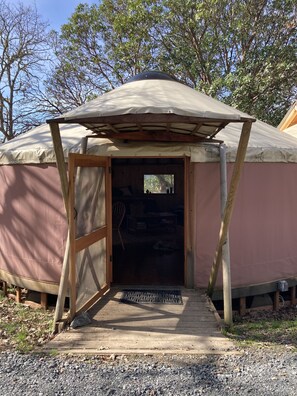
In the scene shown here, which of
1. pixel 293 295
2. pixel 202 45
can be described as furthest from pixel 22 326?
pixel 202 45

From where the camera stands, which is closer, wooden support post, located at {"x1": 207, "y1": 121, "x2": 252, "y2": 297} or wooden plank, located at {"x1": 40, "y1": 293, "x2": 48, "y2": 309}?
wooden support post, located at {"x1": 207, "y1": 121, "x2": 252, "y2": 297}

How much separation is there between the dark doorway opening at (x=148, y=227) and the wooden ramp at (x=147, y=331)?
0.77 metres

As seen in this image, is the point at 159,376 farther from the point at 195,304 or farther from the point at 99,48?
the point at 99,48

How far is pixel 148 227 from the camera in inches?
340

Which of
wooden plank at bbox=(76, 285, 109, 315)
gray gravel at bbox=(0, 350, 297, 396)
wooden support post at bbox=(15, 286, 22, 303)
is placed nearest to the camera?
gray gravel at bbox=(0, 350, 297, 396)

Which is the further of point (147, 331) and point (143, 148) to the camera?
point (143, 148)

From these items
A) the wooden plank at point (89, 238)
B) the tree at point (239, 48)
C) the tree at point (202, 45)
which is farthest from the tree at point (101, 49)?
the wooden plank at point (89, 238)

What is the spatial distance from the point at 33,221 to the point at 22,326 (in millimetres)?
1317

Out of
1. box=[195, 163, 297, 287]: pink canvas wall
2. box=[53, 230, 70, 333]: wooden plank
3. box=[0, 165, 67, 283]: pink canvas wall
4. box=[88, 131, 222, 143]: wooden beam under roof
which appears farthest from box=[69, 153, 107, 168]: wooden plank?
box=[195, 163, 297, 287]: pink canvas wall

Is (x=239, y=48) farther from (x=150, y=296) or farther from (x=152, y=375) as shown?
(x=152, y=375)

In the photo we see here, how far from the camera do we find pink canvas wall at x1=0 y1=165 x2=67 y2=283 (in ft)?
14.0

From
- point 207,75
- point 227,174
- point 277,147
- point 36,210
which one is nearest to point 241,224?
point 227,174

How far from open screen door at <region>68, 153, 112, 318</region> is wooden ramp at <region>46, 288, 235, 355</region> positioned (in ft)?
0.82

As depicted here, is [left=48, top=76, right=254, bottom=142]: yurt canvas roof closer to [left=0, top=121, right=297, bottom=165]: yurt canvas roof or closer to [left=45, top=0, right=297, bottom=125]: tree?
[left=0, top=121, right=297, bottom=165]: yurt canvas roof
